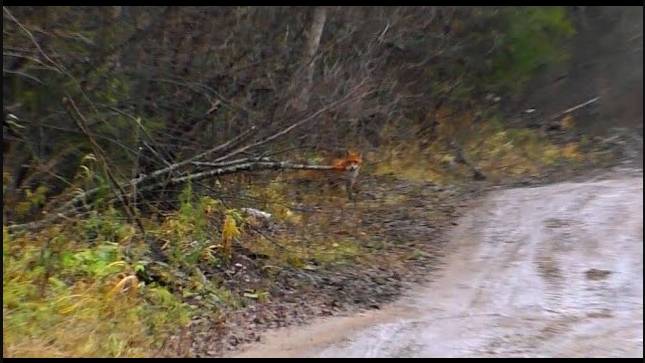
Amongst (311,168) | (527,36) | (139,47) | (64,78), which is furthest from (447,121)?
(64,78)

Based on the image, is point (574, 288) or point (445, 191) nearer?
point (574, 288)

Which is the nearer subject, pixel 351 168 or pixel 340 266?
pixel 340 266

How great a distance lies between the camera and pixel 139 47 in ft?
29.0

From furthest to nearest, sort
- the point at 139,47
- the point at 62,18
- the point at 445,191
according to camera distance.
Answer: the point at 445,191 < the point at 139,47 < the point at 62,18

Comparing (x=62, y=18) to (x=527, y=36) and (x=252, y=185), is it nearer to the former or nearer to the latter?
(x=252, y=185)

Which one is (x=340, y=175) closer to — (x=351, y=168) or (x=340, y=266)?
(x=351, y=168)

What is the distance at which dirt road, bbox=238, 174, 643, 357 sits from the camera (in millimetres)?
6422

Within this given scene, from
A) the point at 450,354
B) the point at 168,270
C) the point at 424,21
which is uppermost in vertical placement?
the point at 424,21

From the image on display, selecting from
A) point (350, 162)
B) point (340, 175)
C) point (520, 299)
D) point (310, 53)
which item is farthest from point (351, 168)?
point (520, 299)

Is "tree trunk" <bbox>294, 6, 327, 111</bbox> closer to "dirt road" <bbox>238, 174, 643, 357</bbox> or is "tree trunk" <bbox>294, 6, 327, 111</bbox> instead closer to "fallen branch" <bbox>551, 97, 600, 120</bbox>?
"dirt road" <bbox>238, 174, 643, 357</bbox>

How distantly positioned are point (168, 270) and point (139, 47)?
2770 millimetres

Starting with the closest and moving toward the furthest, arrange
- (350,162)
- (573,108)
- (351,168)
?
(350,162) → (351,168) → (573,108)

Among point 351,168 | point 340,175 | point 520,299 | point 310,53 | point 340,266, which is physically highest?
point 310,53

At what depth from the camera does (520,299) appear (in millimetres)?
7953
